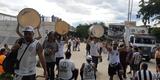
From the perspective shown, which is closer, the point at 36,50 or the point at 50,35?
the point at 36,50

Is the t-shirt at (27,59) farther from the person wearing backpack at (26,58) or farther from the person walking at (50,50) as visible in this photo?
the person walking at (50,50)

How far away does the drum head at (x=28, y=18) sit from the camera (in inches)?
468

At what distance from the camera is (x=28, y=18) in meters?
11.9

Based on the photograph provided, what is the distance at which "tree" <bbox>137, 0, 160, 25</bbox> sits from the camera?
6309 centimetres

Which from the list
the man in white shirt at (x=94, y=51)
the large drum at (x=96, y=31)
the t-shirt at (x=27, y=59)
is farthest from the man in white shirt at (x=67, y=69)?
the large drum at (x=96, y=31)

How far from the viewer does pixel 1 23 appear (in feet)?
95.4

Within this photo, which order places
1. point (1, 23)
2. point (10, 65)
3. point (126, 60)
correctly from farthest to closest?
point (1, 23) < point (126, 60) < point (10, 65)

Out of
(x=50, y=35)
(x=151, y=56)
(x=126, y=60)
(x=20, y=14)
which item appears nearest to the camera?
(x=20, y=14)

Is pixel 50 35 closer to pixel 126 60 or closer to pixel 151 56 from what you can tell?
pixel 126 60

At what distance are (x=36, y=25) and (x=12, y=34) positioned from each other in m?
20.7

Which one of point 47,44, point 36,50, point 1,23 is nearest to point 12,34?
point 1,23

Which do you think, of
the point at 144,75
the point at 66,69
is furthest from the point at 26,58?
the point at 66,69

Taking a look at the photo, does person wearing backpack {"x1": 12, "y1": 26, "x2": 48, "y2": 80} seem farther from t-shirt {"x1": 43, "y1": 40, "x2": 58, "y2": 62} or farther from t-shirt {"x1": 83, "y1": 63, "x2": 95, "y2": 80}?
t-shirt {"x1": 43, "y1": 40, "x2": 58, "y2": 62}

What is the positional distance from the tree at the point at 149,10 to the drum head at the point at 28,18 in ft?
170
